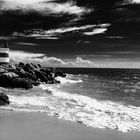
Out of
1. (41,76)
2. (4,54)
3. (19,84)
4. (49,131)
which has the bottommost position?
(49,131)

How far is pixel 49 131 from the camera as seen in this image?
990 centimetres

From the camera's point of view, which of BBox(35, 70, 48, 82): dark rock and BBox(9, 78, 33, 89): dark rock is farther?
BBox(35, 70, 48, 82): dark rock

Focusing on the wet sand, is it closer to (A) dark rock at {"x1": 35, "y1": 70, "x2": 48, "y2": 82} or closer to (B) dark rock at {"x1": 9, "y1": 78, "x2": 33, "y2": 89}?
(B) dark rock at {"x1": 9, "y1": 78, "x2": 33, "y2": 89}

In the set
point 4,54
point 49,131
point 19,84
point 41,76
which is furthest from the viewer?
point 4,54

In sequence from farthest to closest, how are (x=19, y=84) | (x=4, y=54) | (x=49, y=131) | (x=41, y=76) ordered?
(x=4, y=54) → (x=41, y=76) → (x=19, y=84) → (x=49, y=131)

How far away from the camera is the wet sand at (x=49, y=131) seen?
9.16 meters

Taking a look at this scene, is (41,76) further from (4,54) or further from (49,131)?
(49,131)

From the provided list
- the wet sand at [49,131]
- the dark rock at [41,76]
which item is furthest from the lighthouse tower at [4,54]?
the wet sand at [49,131]

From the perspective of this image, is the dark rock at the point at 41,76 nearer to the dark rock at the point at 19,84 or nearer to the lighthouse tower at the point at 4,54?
the lighthouse tower at the point at 4,54

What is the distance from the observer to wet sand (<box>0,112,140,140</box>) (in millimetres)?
9156

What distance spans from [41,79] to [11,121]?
87.8 feet

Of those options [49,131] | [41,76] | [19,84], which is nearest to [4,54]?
[41,76]

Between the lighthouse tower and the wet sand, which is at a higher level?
the lighthouse tower

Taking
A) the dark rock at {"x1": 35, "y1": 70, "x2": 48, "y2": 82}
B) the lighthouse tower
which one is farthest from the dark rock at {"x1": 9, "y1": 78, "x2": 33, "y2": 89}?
the lighthouse tower
